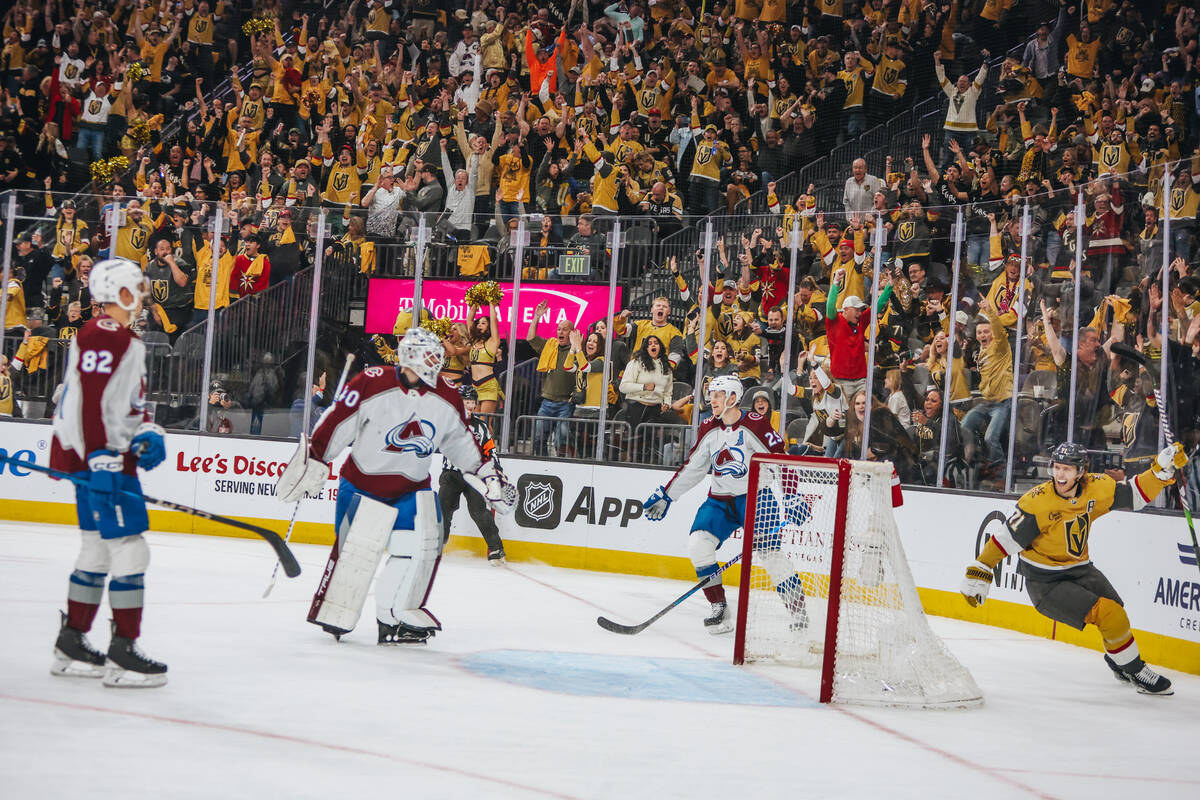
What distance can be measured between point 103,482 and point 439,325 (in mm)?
6340

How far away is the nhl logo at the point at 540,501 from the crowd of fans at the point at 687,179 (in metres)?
0.34

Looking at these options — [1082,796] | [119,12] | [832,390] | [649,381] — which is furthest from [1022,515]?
[119,12]

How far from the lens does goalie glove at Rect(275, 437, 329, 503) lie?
6379mm

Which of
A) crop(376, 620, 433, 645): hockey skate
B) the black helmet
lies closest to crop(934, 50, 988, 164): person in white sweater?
the black helmet

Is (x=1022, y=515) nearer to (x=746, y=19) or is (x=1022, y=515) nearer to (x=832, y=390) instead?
(x=832, y=390)

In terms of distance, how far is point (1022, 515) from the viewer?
670 cm

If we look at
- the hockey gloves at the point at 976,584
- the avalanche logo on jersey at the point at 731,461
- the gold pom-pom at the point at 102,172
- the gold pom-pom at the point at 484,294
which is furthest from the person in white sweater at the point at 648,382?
the gold pom-pom at the point at 102,172

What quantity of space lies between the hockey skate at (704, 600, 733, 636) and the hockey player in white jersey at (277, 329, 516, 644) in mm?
1924

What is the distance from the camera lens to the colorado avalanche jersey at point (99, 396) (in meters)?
4.77

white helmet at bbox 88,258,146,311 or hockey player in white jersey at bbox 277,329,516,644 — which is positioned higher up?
white helmet at bbox 88,258,146,311

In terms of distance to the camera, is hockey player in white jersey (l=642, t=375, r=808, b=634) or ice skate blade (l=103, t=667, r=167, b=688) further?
hockey player in white jersey (l=642, t=375, r=808, b=634)

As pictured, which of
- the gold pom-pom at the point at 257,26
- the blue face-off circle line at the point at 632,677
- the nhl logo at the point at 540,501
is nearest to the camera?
the blue face-off circle line at the point at 632,677

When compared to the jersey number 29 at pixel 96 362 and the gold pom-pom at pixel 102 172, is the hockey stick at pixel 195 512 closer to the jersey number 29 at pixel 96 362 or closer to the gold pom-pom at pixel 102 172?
the jersey number 29 at pixel 96 362

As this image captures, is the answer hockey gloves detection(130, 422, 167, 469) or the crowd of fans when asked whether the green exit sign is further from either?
hockey gloves detection(130, 422, 167, 469)
